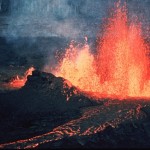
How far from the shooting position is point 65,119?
1379cm

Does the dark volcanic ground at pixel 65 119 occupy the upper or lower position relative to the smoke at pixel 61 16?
lower

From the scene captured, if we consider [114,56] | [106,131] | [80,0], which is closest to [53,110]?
[106,131]

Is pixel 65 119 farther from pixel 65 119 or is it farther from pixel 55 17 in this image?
pixel 55 17

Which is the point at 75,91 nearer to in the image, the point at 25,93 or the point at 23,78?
the point at 25,93

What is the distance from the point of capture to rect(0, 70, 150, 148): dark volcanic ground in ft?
37.5

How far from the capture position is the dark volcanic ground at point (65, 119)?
1144cm

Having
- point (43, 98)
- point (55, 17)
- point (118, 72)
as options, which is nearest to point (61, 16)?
point (55, 17)

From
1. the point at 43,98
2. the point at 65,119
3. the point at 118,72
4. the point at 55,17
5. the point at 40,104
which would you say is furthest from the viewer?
the point at 55,17

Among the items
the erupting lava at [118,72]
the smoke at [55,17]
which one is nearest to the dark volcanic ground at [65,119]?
the erupting lava at [118,72]

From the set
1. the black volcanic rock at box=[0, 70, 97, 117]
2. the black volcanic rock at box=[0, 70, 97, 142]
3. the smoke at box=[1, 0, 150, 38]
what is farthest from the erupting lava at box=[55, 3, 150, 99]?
the smoke at box=[1, 0, 150, 38]

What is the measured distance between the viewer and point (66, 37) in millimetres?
41344

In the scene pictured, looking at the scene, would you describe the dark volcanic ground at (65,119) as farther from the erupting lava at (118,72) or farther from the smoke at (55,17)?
the smoke at (55,17)

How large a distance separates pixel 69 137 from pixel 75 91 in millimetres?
Result: 5619

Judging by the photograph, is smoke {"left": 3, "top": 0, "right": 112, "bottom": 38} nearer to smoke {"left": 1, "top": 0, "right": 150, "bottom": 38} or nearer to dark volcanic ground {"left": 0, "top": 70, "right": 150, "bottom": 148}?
smoke {"left": 1, "top": 0, "right": 150, "bottom": 38}
